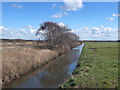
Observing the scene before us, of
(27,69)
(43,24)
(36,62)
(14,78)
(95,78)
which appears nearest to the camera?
(95,78)

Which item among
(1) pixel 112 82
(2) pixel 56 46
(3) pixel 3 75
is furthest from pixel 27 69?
(2) pixel 56 46

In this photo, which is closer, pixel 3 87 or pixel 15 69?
pixel 3 87

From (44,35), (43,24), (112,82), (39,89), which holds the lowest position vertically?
(39,89)

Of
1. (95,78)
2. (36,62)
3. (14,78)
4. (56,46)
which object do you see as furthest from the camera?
(56,46)

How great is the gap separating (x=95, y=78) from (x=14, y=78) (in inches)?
291

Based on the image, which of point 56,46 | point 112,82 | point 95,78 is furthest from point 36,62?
point 56,46

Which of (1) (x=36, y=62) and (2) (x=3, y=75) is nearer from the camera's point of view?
(2) (x=3, y=75)

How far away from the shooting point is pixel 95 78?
1305 cm

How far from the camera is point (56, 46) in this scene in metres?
42.9

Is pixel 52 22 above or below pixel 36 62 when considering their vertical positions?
above

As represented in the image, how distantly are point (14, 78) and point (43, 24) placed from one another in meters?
31.4

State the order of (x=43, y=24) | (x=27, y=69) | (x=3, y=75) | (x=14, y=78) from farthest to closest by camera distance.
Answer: (x=43, y=24), (x=27, y=69), (x=14, y=78), (x=3, y=75)

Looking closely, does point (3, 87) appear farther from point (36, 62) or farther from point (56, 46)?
point (56, 46)

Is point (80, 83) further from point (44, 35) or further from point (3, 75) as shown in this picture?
point (44, 35)
